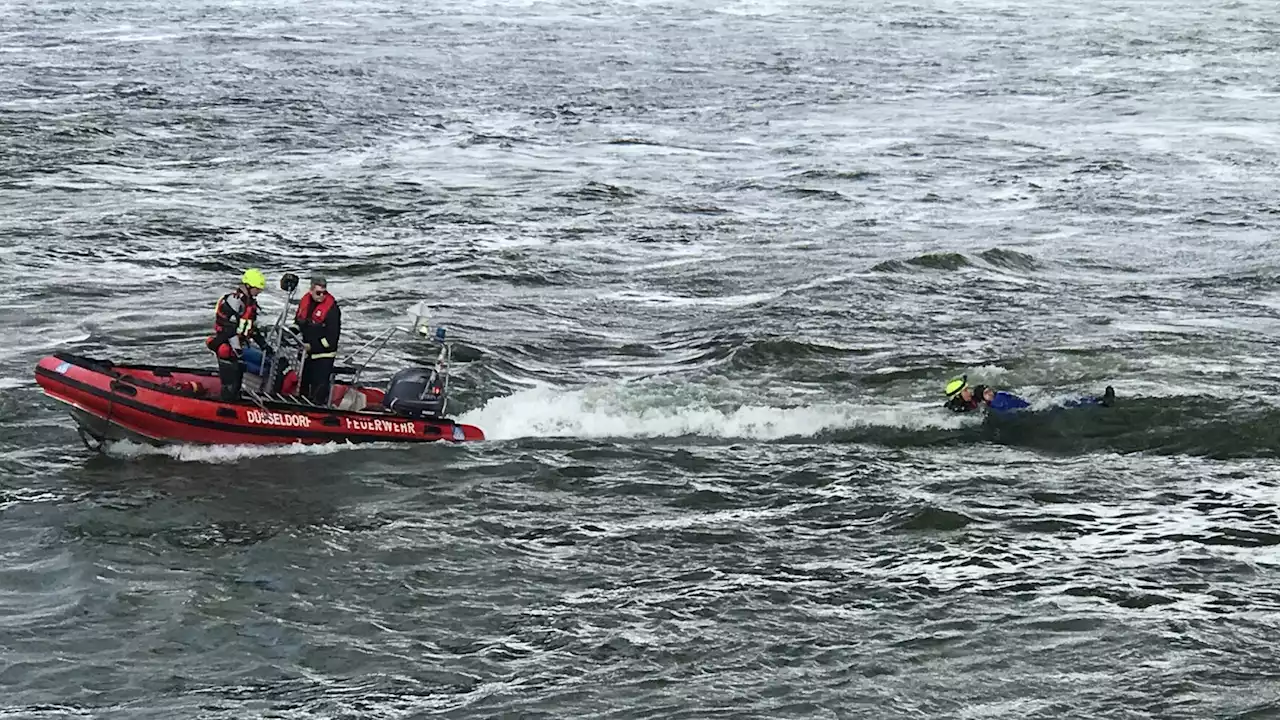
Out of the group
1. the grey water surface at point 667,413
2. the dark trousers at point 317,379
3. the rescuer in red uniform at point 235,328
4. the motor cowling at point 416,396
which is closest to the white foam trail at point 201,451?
the grey water surface at point 667,413

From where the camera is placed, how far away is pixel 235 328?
1673 cm

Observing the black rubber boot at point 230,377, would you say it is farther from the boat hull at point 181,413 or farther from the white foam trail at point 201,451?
the white foam trail at point 201,451

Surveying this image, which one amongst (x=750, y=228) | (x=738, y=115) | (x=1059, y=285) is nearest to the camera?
(x=1059, y=285)

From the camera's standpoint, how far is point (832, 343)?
22.9 metres

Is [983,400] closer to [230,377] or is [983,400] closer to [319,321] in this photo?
[319,321]

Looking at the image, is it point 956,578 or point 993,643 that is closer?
point 993,643

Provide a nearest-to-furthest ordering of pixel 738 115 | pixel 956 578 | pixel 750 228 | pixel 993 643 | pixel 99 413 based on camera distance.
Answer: pixel 993 643 < pixel 956 578 < pixel 99 413 < pixel 750 228 < pixel 738 115

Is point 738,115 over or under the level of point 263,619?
over

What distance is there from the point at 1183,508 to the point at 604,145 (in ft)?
76.4

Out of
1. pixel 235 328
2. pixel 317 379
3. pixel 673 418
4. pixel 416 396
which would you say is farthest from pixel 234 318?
pixel 673 418

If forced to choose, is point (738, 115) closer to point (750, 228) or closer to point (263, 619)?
point (750, 228)

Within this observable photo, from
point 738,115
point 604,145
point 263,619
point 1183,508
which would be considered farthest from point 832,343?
point 738,115

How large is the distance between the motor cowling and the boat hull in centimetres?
18

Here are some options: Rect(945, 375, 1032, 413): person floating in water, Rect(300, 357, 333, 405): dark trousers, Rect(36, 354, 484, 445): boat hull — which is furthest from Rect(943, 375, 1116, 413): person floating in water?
Rect(300, 357, 333, 405): dark trousers
